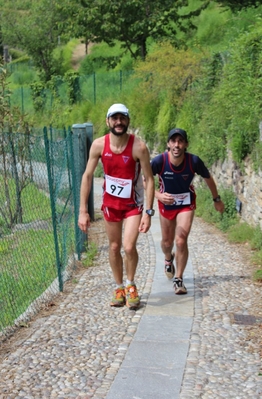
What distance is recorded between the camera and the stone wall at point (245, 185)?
962 cm

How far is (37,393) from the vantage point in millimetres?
4504

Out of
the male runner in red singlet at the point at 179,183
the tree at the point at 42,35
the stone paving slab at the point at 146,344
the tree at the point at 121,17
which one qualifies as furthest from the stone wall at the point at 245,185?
the tree at the point at 42,35

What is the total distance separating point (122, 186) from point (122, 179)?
0.24ft

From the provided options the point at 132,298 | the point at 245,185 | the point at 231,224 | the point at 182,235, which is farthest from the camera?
the point at 231,224

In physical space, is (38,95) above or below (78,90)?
below

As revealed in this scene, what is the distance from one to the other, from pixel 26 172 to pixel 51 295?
4.33 meters

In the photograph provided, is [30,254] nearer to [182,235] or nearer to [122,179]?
[182,235]

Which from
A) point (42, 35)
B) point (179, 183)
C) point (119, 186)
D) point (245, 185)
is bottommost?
point (245, 185)

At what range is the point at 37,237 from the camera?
29.2 ft

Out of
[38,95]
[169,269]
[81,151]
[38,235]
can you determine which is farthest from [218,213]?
[38,95]

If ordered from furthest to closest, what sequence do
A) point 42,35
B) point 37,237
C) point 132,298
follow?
point 42,35
point 37,237
point 132,298

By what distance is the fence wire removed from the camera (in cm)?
680

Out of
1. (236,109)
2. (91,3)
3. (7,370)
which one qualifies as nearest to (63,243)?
(7,370)

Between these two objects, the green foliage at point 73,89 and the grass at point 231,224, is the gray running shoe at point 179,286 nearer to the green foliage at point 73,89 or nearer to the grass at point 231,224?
the grass at point 231,224
